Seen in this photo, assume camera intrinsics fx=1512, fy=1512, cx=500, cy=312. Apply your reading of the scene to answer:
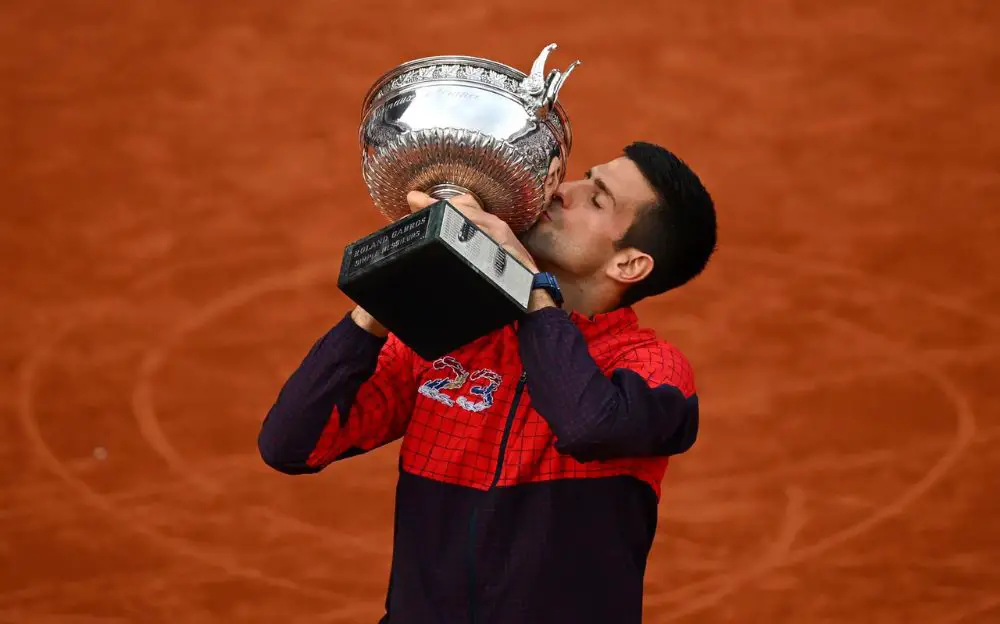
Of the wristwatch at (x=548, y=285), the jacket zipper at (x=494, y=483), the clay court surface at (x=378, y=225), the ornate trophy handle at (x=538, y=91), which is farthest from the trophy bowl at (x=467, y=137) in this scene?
the clay court surface at (x=378, y=225)

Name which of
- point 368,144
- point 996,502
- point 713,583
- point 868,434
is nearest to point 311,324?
point 713,583

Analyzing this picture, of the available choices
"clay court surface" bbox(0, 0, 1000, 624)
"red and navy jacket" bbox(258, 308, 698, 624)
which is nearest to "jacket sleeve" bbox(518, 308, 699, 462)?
"red and navy jacket" bbox(258, 308, 698, 624)

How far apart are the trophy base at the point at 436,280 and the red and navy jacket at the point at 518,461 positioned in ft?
0.19

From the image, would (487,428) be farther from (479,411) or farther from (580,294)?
(580,294)

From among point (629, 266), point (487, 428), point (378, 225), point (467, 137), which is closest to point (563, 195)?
point (629, 266)

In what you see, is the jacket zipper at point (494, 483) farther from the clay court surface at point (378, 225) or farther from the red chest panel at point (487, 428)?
the clay court surface at point (378, 225)

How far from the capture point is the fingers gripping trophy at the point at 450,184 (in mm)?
1803

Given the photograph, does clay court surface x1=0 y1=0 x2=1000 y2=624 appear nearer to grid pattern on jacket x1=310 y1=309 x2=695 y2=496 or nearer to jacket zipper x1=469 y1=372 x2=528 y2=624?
grid pattern on jacket x1=310 y1=309 x2=695 y2=496

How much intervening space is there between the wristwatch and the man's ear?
207 mm

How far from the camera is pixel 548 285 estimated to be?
1.95 meters

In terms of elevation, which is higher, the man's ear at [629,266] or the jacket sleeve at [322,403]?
the man's ear at [629,266]

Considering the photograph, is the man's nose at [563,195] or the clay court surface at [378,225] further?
the clay court surface at [378,225]

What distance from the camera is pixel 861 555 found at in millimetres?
4141

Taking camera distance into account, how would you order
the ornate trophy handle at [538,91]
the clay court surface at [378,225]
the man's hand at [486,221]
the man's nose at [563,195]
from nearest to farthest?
the man's hand at [486,221] < the ornate trophy handle at [538,91] < the man's nose at [563,195] < the clay court surface at [378,225]
